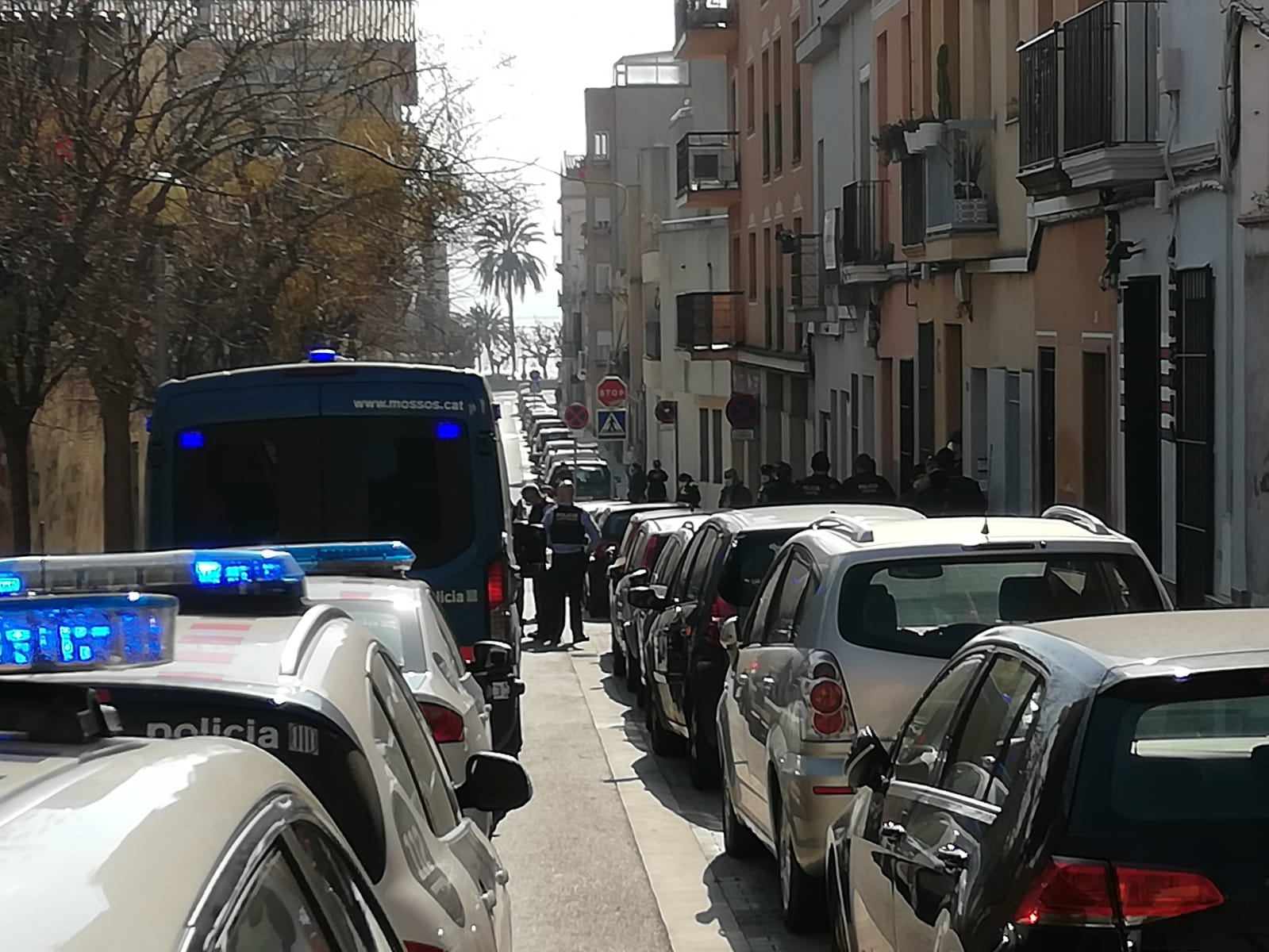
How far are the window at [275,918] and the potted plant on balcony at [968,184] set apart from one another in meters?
20.5

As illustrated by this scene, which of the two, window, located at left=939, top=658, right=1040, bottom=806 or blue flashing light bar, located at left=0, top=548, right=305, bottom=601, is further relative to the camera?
window, located at left=939, top=658, right=1040, bottom=806

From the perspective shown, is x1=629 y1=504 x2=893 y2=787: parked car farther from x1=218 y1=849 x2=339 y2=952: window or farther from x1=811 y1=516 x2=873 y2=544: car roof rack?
x1=218 y1=849 x2=339 y2=952: window

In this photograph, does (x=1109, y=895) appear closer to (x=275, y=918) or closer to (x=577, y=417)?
(x=275, y=918)

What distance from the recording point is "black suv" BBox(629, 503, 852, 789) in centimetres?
1238

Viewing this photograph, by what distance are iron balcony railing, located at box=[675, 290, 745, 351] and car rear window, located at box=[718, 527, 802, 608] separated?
32.4 metres

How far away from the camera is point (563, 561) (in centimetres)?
2345

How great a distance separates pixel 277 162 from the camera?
2628 centimetres

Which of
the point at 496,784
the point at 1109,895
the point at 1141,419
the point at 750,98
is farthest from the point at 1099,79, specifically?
the point at 750,98

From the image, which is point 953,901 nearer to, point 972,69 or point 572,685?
point 572,685

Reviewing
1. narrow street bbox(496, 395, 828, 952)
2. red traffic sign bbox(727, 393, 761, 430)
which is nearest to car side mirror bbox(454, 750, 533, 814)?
narrow street bbox(496, 395, 828, 952)

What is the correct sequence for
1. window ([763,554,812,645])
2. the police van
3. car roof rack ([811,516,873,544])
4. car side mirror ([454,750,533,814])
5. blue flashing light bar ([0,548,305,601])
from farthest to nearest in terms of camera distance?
1. the police van
2. window ([763,554,812,645])
3. car roof rack ([811,516,873,544])
4. car side mirror ([454,750,533,814])
5. blue flashing light bar ([0,548,305,601])

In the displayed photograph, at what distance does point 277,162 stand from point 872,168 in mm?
9614

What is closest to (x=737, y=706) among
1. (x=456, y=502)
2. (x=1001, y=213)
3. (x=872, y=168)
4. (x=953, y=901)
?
(x=456, y=502)

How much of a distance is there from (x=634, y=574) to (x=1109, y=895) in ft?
42.2
